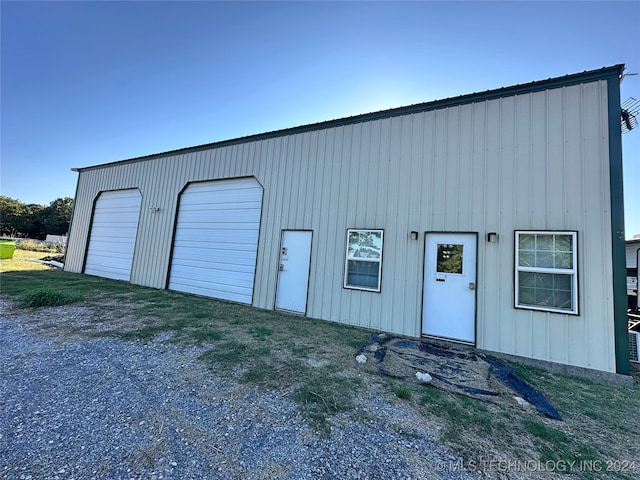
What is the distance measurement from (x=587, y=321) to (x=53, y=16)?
49.8 feet

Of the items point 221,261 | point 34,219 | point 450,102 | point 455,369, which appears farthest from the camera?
point 34,219

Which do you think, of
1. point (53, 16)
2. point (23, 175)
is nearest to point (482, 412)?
point (53, 16)

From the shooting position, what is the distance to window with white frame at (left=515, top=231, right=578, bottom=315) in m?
4.25

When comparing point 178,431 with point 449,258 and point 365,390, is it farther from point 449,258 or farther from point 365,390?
point 449,258

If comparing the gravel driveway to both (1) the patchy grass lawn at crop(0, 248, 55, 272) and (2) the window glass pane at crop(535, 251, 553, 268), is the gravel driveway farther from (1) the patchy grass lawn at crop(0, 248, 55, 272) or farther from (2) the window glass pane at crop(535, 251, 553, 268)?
(1) the patchy grass lawn at crop(0, 248, 55, 272)

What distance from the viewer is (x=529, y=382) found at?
11.7 ft

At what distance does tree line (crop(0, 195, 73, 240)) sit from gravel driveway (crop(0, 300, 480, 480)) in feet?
135

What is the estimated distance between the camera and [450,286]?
5062mm

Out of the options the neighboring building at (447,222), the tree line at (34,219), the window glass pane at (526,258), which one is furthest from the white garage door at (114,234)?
the tree line at (34,219)

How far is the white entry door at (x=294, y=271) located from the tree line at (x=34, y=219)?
39.3 meters

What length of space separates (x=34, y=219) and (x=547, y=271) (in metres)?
50.4

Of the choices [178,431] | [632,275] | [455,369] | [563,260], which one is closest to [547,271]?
[563,260]

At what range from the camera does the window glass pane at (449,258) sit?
16.6 ft

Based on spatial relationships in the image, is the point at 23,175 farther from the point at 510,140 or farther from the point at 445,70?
the point at 510,140
